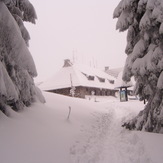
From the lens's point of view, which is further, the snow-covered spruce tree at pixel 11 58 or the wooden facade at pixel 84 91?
the wooden facade at pixel 84 91

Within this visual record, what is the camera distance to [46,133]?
6852 mm

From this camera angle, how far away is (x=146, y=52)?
26.3ft

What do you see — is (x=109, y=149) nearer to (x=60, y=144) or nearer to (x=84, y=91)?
(x=60, y=144)

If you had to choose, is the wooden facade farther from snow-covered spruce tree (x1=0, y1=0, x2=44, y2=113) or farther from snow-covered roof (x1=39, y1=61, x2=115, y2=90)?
snow-covered spruce tree (x1=0, y1=0, x2=44, y2=113)

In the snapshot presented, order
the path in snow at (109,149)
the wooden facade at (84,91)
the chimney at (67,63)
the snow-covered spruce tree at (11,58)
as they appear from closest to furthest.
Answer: the path in snow at (109,149), the snow-covered spruce tree at (11,58), the wooden facade at (84,91), the chimney at (67,63)

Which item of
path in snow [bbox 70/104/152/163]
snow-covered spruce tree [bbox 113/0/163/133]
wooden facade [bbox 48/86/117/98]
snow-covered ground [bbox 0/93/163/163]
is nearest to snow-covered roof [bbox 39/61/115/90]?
wooden facade [bbox 48/86/117/98]

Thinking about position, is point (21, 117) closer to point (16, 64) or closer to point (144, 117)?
point (16, 64)

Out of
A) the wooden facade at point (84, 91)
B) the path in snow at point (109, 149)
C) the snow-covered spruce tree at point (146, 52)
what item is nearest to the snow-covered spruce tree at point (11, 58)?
the path in snow at point (109, 149)

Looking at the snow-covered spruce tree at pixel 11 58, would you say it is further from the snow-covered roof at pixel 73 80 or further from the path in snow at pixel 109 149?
the snow-covered roof at pixel 73 80

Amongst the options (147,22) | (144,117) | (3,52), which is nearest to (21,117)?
(3,52)

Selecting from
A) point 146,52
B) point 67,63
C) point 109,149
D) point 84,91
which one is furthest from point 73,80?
point 109,149

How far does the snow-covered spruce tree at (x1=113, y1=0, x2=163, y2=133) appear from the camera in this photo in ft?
23.6

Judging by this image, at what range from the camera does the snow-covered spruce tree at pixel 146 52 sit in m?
7.21

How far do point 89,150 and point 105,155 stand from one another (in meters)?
0.58
